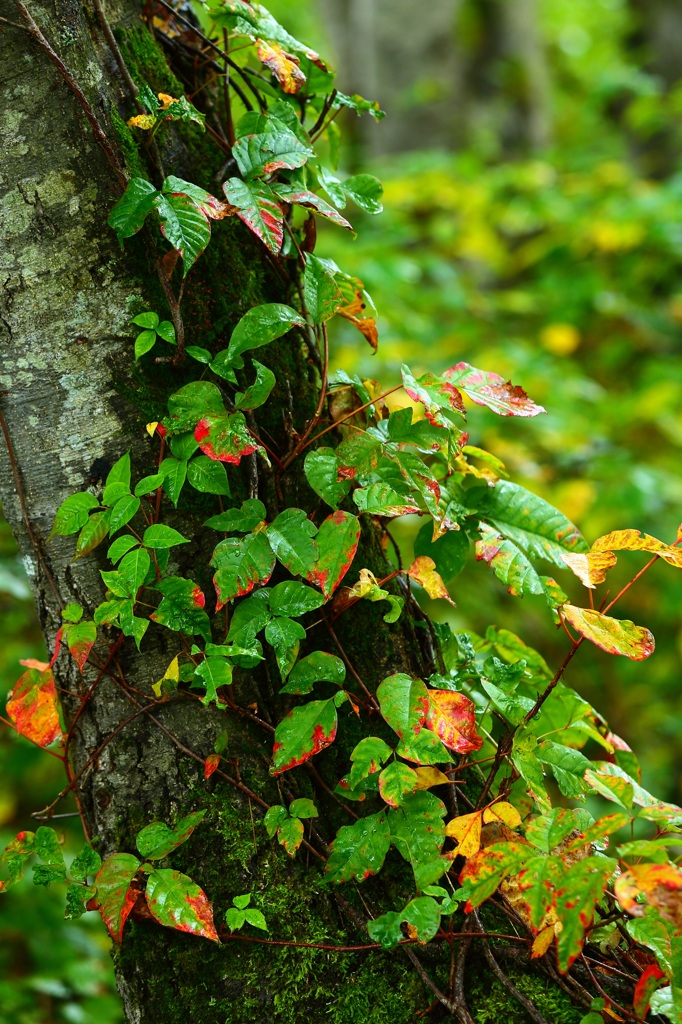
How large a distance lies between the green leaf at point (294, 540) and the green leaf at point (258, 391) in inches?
5.3

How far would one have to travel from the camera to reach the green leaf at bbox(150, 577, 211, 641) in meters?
0.90

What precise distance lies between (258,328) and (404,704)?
18.5 inches

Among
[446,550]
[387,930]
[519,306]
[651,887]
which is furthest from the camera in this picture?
[519,306]

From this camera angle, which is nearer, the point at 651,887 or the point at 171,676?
the point at 651,887

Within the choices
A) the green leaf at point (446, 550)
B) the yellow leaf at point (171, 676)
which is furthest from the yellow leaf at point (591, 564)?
the yellow leaf at point (171, 676)

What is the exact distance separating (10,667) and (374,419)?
1748 millimetres

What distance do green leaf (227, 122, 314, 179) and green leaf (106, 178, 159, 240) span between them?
0.41 ft

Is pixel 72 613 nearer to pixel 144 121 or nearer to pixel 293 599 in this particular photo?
pixel 293 599

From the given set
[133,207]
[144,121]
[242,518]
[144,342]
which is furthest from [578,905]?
[144,121]

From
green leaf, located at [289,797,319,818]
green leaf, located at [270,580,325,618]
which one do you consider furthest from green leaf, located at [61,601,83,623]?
green leaf, located at [289,797,319,818]

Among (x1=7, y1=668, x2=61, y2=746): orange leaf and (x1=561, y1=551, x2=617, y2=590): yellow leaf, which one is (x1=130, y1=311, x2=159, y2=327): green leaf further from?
(x1=561, y1=551, x2=617, y2=590): yellow leaf

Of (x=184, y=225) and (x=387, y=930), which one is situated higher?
(x=184, y=225)

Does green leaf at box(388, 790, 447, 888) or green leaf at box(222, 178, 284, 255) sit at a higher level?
green leaf at box(222, 178, 284, 255)

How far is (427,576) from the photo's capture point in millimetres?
956
